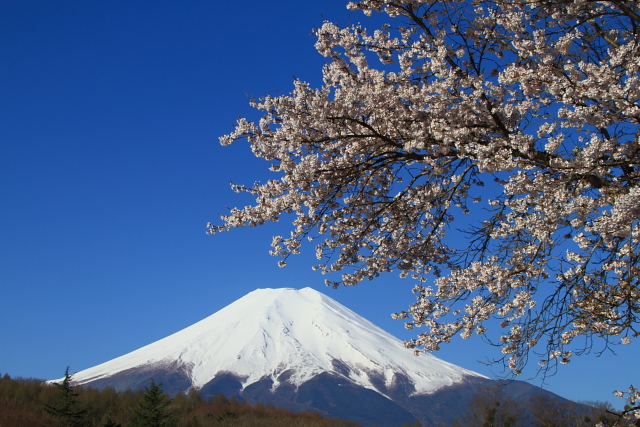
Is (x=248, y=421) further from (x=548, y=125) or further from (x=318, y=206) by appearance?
(x=548, y=125)

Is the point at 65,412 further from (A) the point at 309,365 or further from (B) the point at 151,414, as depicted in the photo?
(A) the point at 309,365

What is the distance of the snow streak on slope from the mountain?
11.9 inches

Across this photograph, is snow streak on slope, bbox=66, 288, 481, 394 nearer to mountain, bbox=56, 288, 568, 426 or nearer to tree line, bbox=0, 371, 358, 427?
mountain, bbox=56, 288, 568, 426

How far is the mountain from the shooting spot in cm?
13688

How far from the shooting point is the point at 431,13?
16.0 feet

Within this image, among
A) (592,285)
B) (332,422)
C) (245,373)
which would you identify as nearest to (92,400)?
(332,422)

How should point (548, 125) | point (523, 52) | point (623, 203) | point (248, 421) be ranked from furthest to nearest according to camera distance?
1. point (248, 421)
2. point (523, 52)
3. point (548, 125)
4. point (623, 203)

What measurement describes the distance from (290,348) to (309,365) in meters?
8.80

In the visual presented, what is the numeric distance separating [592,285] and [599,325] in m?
0.43

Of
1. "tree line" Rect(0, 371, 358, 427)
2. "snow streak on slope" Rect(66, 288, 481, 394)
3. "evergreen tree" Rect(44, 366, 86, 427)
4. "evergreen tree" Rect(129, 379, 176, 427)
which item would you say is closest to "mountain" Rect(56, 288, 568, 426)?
"snow streak on slope" Rect(66, 288, 481, 394)

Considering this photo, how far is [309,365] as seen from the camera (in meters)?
151

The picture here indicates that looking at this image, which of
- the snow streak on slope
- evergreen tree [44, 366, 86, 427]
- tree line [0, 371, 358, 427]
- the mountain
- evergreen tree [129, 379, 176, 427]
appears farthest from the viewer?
the snow streak on slope

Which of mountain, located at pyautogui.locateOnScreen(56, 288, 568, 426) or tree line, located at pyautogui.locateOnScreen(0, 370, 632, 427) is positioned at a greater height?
mountain, located at pyautogui.locateOnScreen(56, 288, 568, 426)

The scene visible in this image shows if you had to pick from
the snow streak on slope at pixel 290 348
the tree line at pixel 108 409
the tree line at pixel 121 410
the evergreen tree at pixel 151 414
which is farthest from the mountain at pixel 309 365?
the evergreen tree at pixel 151 414
